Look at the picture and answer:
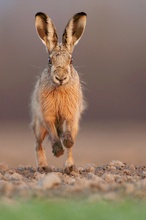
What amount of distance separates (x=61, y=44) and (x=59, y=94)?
75 centimetres

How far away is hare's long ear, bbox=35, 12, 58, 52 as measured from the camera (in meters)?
12.3

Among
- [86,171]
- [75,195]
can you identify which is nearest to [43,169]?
[86,171]

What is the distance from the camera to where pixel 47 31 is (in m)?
12.5

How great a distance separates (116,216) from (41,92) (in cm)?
595

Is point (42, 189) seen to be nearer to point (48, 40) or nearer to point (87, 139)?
point (48, 40)

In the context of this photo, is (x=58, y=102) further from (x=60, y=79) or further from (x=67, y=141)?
(x=67, y=141)

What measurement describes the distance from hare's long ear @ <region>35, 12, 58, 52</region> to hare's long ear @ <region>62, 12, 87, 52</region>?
15 cm

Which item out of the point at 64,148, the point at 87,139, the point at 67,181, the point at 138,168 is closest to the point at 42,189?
the point at 67,181

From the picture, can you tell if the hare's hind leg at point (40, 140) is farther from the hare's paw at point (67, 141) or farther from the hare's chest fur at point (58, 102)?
the hare's paw at point (67, 141)

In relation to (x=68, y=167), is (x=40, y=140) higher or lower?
higher

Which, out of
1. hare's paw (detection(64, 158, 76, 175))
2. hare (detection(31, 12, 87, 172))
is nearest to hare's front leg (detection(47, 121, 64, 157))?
hare (detection(31, 12, 87, 172))

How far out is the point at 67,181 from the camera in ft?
32.7

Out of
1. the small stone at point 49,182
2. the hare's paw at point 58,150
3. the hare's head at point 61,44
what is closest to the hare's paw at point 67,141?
the hare's paw at point 58,150

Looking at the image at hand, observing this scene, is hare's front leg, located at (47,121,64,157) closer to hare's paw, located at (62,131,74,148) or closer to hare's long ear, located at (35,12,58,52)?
hare's paw, located at (62,131,74,148)
